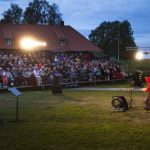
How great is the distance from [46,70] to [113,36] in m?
55.4

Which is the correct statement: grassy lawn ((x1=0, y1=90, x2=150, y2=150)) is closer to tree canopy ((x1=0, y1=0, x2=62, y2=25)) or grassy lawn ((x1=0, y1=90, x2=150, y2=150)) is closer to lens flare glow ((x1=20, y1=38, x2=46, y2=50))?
lens flare glow ((x1=20, y1=38, x2=46, y2=50))

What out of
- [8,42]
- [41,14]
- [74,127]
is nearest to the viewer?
[74,127]

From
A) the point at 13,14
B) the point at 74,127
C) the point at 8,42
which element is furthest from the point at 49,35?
the point at 74,127

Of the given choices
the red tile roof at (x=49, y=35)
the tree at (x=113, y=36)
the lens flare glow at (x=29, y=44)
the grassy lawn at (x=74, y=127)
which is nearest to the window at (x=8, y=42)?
the red tile roof at (x=49, y=35)

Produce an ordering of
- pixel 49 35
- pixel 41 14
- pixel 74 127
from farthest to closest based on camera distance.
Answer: pixel 41 14, pixel 49 35, pixel 74 127

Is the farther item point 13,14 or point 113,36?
point 113,36

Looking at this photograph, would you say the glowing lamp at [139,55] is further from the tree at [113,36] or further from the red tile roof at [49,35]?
the tree at [113,36]

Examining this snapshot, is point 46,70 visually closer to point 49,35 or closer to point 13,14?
point 49,35

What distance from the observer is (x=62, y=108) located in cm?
2011

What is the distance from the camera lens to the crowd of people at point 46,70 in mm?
33119

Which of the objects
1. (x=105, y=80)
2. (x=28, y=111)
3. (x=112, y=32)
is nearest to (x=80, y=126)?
(x=28, y=111)

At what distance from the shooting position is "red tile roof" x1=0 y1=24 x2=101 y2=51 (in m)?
50.9

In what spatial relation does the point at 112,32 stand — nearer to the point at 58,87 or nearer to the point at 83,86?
the point at 83,86

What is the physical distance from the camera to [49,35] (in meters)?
54.1
